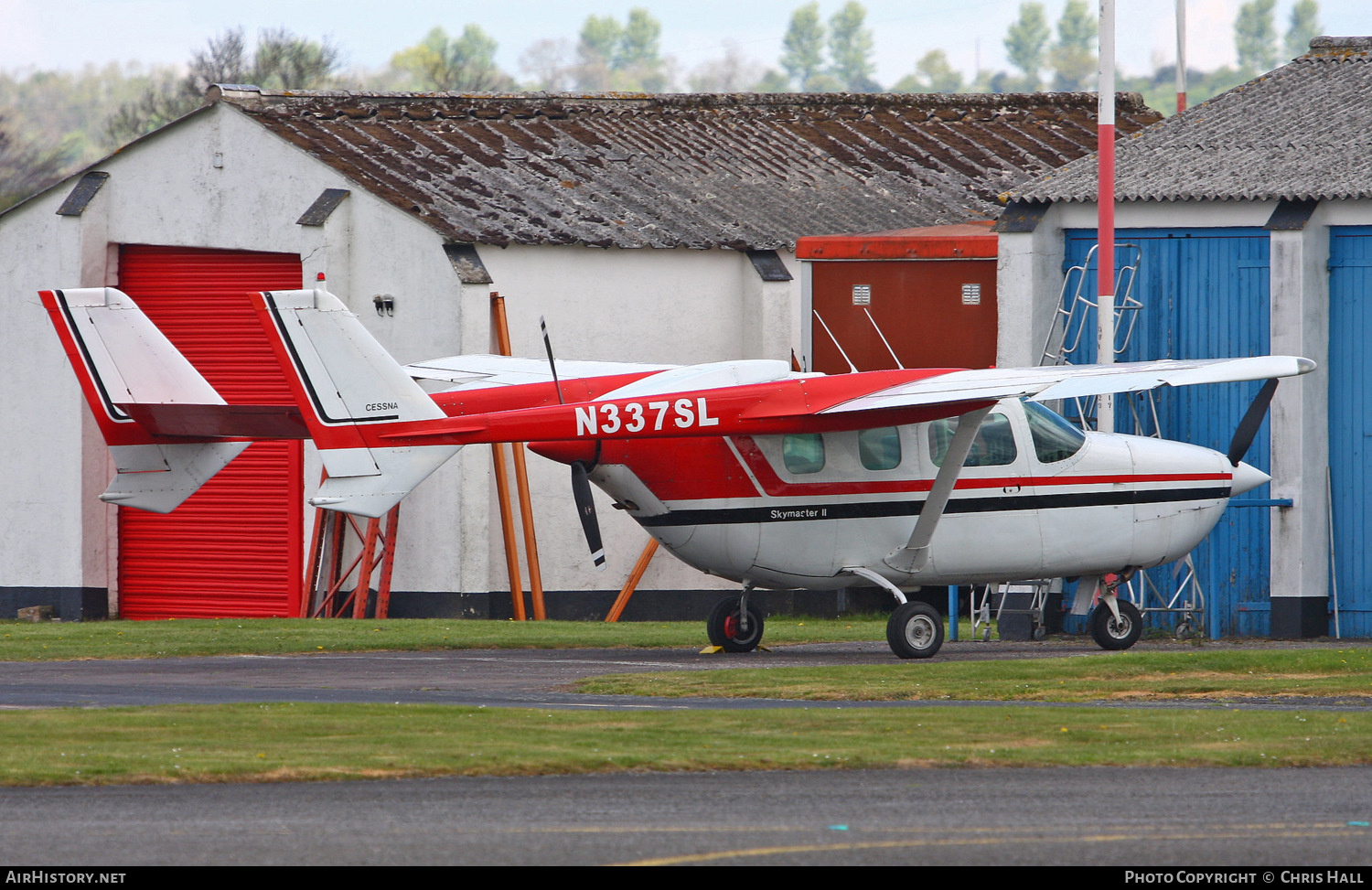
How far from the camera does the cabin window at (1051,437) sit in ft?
63.1

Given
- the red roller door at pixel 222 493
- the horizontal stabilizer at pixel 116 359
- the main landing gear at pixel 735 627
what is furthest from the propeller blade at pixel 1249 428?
the red roller door at pixel 222 493

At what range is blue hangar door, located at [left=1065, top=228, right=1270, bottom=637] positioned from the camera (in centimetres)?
2259

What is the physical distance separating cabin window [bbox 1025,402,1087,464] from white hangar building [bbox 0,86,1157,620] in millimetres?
9240

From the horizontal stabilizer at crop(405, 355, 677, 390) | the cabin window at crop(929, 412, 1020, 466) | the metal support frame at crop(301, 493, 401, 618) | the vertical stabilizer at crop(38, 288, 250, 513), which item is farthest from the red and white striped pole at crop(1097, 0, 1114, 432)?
the metal support frame at crop(301, 493, 401, 618)

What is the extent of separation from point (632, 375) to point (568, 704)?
4.65 metres

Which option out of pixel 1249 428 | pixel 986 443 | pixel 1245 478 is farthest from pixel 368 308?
pixel 1245 478

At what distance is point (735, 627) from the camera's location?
19.8 metres

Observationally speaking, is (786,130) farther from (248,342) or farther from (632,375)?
(632,375)

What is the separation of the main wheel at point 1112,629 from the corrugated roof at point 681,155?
10568 millimetres

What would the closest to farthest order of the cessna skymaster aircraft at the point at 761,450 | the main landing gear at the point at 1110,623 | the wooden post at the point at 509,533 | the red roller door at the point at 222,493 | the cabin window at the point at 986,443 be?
the cessna skymaster aircraft at the point at 761,450
the cabin window at the point at 986,443
the main landing gear at the point at 1110,623
the wooden post at the point at 509,533
the red roller door at the point at 222,493

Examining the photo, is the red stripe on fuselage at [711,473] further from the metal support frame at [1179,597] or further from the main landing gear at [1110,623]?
the metal support frame at [1179,597]

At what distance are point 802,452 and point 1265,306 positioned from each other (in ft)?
22.5

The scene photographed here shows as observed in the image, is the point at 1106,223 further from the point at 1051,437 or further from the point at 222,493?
the point at 222,493

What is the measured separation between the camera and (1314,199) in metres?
22.0
